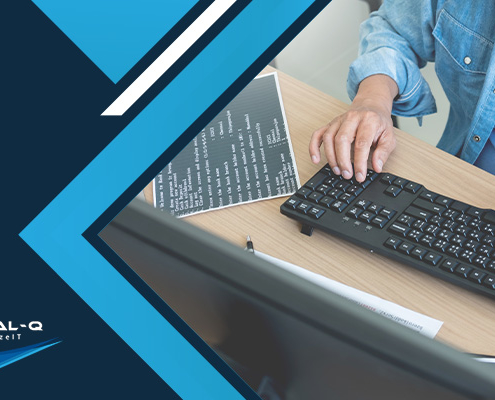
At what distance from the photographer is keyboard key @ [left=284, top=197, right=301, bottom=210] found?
798mm

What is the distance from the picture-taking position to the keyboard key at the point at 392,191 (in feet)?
2.61

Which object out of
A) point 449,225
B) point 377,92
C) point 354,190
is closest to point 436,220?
point 449,225

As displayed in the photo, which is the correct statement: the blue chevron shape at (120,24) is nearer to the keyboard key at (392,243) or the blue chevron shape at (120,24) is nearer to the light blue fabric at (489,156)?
the keyboard key at (392,243)

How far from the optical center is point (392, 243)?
734 mm

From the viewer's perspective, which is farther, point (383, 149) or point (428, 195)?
point (383, 149)

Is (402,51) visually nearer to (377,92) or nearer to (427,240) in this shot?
(377,92)

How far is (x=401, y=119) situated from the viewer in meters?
2.00

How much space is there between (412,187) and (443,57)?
1.31ft

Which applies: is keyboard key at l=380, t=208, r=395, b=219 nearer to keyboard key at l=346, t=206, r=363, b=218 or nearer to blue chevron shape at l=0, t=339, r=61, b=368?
keyboard key at l=346, t=206, r=363, b=218

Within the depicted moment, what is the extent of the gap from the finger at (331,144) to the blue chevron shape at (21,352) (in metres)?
0.53

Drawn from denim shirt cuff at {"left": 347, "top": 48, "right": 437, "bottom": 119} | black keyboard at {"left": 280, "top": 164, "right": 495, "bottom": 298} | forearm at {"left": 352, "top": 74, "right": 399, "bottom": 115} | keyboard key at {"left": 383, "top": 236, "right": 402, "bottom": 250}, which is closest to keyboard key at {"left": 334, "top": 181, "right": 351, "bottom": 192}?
black keyboard at {"left": 280, "top": 164, "right": 495, "bottom": 298}

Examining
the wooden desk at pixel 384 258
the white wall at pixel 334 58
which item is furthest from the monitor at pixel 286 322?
the white wall at pixel 334 58

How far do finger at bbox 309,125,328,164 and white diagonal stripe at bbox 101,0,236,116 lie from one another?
48 cm

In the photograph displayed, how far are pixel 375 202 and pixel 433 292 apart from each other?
0.47 ft
